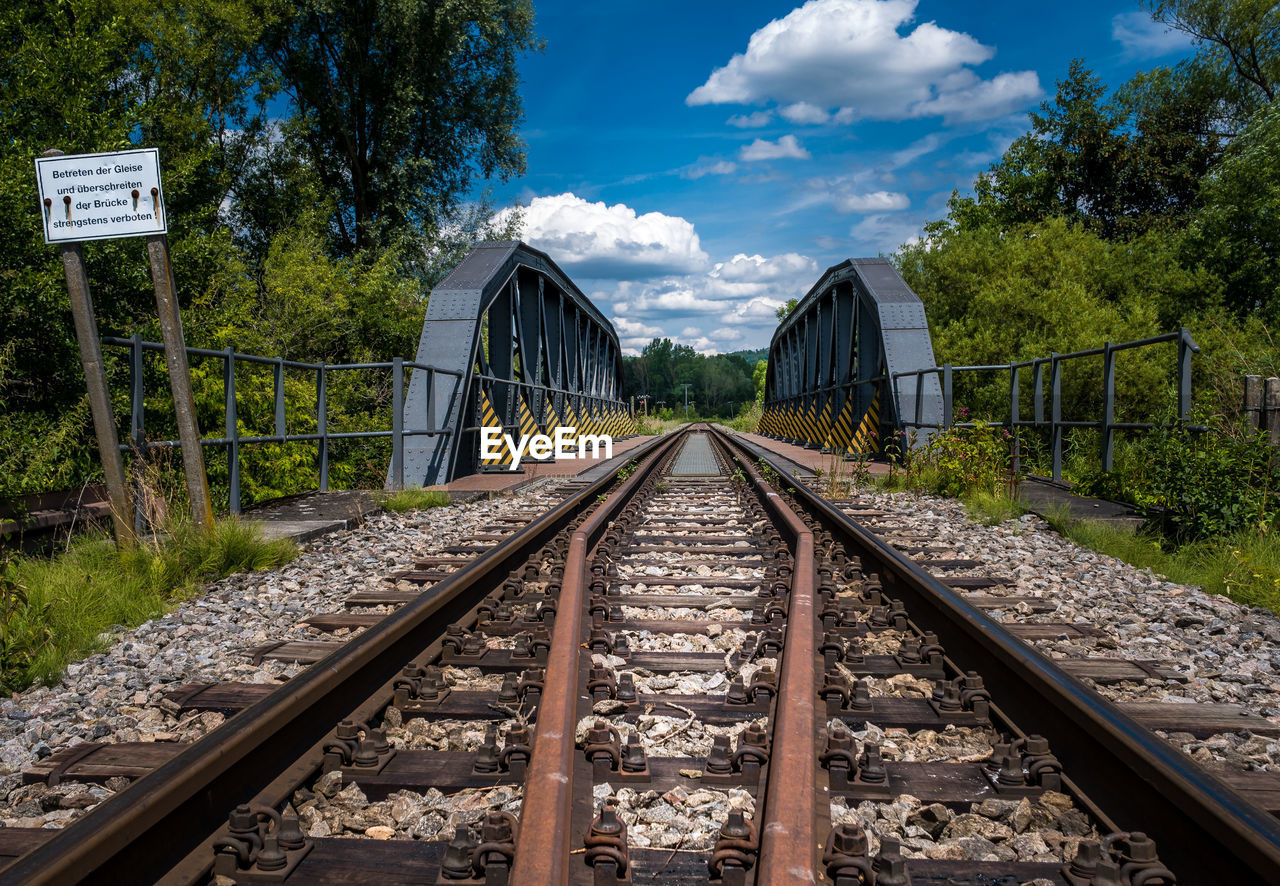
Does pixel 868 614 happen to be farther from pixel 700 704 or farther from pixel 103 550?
pixel 103 550

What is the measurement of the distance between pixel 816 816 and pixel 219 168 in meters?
24.7

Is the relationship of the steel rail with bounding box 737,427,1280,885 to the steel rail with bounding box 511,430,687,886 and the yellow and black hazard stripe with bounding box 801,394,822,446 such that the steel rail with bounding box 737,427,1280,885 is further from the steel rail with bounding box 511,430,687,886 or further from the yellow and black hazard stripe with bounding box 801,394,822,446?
the yellow and black hazard stripe with bounding box 801,394,822,446

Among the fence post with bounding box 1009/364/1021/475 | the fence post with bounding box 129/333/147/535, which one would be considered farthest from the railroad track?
the fence post with bounding box 1009/364/1021/475

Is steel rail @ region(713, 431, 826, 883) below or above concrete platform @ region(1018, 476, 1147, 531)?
below

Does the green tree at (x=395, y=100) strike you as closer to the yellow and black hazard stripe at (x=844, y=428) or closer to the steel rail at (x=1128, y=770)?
the yellow and black hazard stripe at (x=844, y=428)

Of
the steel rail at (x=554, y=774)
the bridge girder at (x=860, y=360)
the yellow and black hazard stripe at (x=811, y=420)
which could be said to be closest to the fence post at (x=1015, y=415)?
the bridge girder at (x=860, y=360)

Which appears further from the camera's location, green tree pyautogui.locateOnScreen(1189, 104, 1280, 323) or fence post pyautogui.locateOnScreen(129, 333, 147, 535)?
green tree pyautogui.locateOnScreen(1189, 104, 1280, 323)

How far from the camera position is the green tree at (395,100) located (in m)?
22.2

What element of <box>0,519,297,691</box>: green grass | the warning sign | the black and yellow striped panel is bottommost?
<box>0,519,297,691</box>: green grass

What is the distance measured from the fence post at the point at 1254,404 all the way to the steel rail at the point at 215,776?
565 centimetres

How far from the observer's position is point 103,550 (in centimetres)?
468

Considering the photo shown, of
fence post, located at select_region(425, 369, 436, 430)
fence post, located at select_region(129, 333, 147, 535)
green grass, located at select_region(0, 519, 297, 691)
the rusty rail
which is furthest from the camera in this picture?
fence post, located at select_region(425, 369, 436, 430)

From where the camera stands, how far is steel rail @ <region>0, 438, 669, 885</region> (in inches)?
58.4

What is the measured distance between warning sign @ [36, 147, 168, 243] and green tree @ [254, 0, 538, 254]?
19.1 metres
